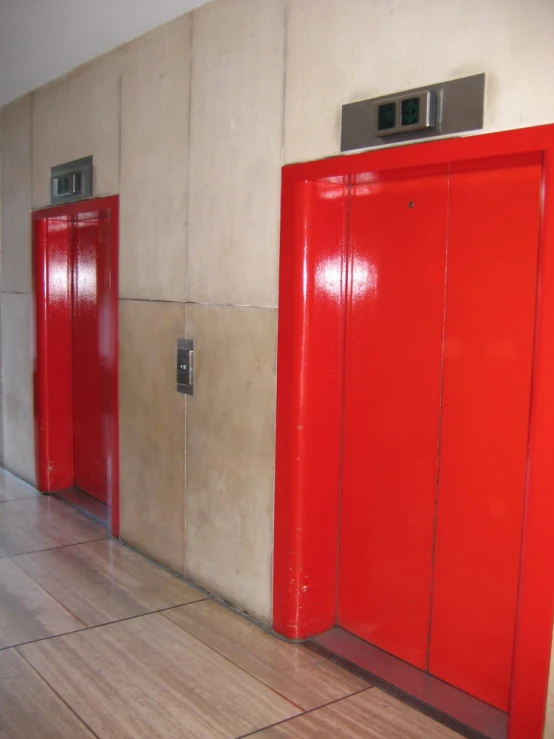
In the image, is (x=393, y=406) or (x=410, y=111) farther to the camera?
(x=393, y=406)

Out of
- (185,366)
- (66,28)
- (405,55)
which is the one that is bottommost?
(185,366)

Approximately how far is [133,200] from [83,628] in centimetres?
269

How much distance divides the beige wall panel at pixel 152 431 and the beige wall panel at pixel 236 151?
0.49 m

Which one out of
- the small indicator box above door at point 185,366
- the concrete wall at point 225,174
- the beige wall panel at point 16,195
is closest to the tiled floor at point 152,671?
the concrete wall at point 225,174

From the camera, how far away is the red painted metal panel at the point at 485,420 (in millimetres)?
3076

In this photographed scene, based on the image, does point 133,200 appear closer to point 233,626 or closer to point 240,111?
point 240,111

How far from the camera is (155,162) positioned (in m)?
4.67

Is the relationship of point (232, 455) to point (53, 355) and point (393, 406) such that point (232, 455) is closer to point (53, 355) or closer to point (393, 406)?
point (393, 406)

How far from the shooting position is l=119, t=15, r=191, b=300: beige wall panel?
4445mm

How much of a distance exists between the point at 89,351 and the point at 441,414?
12.1ft

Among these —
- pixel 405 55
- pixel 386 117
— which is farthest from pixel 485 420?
pixel 405 55

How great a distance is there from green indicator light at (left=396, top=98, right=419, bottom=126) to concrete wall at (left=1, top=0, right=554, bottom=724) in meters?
0.11

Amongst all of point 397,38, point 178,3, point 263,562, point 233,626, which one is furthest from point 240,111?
point 233,626

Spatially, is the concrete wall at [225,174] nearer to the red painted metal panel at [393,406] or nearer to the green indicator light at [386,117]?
the green indicator light at [386,117]
